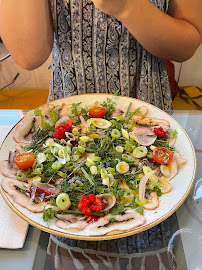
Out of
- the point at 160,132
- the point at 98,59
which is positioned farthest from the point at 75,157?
the point at 98,59

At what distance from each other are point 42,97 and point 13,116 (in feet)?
6.29

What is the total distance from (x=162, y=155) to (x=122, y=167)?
15cm

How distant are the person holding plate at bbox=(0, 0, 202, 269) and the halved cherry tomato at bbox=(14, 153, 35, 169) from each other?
1.42 feet

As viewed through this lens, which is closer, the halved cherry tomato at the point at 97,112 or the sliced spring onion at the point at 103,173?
the sliced spring onion at the point at 103,173

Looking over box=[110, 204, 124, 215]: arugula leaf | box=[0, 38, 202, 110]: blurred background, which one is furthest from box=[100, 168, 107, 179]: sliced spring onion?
box=[0, 38, 202, 110]: blurred background

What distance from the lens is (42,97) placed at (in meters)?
3.11

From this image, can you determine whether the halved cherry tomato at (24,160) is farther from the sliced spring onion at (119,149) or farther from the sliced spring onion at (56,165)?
the sliced spring onion at (119,149)

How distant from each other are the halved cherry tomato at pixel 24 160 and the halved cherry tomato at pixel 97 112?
33 centimetres

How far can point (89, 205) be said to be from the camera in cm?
82

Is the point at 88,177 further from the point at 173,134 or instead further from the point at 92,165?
the point at 173,134

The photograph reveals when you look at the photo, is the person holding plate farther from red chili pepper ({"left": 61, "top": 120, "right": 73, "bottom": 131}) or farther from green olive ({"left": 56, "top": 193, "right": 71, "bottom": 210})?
green olive ({"left": 56, "top": 193, "right": 71, "bottom": 210})

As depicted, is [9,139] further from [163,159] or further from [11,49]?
[163,159]

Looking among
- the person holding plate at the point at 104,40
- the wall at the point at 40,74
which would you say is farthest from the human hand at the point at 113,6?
the wall at the point at 40,74

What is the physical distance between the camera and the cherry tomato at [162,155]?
37.8 inches
